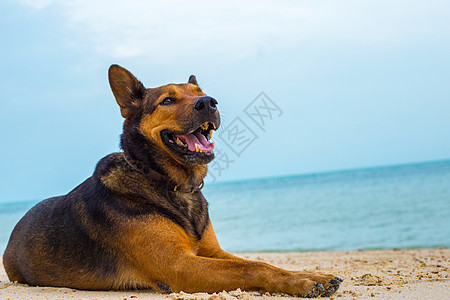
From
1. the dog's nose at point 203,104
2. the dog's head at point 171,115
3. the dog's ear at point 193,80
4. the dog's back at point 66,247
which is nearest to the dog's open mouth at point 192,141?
the dog's head at point 171,115

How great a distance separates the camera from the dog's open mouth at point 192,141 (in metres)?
4.18

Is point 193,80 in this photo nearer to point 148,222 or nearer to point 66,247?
point 148,222

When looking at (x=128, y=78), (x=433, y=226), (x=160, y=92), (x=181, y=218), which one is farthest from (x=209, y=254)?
(x=433, y=226)

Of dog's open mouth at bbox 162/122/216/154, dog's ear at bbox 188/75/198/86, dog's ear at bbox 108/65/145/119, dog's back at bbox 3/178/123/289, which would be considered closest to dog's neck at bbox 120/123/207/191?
dog's open mouth at bbox 162/122/216/154

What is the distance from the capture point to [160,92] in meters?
4.48

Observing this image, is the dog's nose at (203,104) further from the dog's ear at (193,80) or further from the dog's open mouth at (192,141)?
the dog's ear at (193,80)

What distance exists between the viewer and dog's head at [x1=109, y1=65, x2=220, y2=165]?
414cm

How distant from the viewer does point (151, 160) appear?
14.0 ft

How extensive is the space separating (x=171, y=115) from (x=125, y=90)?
0.67 m

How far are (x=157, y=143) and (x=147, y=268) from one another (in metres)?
1.17

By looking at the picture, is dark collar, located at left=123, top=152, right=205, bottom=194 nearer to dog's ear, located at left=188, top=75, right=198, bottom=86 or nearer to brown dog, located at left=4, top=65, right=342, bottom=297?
brown dog, located at left=4, top=65, right=342, bottom=297

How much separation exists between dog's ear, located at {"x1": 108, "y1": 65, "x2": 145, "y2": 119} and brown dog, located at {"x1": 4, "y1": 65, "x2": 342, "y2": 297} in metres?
0.01

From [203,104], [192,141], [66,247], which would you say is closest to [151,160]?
[192,141]

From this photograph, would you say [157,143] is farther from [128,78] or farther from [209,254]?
[209,254]
